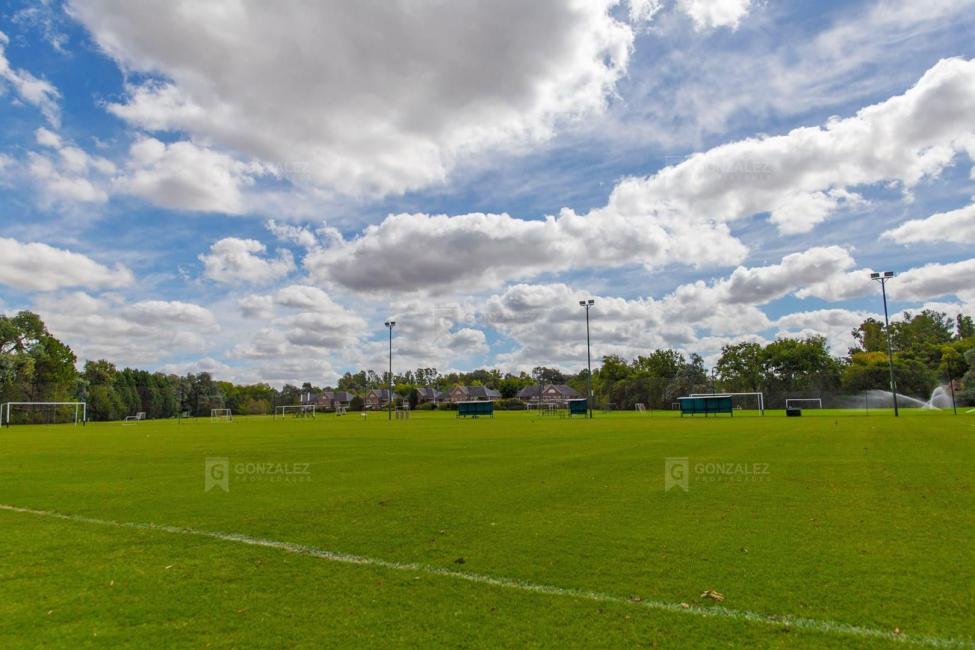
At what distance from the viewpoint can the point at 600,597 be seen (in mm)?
4977

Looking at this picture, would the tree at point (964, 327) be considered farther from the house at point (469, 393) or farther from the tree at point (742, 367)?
the house at point (469, 393)

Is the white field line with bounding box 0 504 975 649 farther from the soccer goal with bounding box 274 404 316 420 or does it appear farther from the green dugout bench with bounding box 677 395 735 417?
the soccer goal with bounding box 274 404 316 420

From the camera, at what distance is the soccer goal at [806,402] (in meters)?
64.7

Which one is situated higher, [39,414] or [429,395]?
[39,414]

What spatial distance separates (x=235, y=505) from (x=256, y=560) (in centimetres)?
363

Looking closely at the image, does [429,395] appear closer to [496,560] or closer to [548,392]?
[548,392]

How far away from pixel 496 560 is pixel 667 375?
107 m

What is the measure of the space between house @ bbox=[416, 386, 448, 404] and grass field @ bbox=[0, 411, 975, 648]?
13402cm

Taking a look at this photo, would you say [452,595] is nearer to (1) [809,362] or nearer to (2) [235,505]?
(2) [235,505]

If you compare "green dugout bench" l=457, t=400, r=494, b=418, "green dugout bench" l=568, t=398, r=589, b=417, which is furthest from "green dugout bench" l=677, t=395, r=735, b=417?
"green dugout bench" l=457, t=400, r=494, b=418

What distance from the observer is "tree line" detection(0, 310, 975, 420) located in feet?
243

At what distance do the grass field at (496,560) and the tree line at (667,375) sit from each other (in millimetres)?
64019

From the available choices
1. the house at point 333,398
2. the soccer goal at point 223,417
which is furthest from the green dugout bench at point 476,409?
the house at point 333,398

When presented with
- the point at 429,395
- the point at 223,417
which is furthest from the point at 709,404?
the point at 429,395
